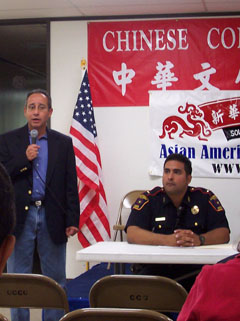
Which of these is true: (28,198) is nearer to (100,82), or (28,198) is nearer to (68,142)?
(68,142)

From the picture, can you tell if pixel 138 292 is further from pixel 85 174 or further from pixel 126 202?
pixel 85 174

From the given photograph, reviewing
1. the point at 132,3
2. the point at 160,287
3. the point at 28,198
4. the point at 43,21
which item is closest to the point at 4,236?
the point at 160,287

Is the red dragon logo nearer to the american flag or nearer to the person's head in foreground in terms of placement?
the american flag

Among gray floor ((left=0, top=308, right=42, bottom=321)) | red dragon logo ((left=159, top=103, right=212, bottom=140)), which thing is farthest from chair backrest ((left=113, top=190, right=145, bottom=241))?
gray floor ((left=0, top=308, right=42, bottom=321))

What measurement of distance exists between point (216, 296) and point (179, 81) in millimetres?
4247

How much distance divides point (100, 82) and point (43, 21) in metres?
0.84

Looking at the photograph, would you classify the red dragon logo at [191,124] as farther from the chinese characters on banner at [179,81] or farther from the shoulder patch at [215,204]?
the shoulder patch at [215,204]

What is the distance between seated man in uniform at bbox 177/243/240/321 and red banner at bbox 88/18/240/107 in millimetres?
4151

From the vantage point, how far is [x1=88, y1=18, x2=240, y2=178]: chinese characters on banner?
5539 millimetres

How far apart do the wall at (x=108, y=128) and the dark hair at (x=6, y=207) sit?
16.0 feet

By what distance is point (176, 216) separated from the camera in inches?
143

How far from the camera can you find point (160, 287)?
2352mm

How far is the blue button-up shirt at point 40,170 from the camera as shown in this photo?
366cm

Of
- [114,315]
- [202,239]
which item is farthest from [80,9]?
[114,315]
